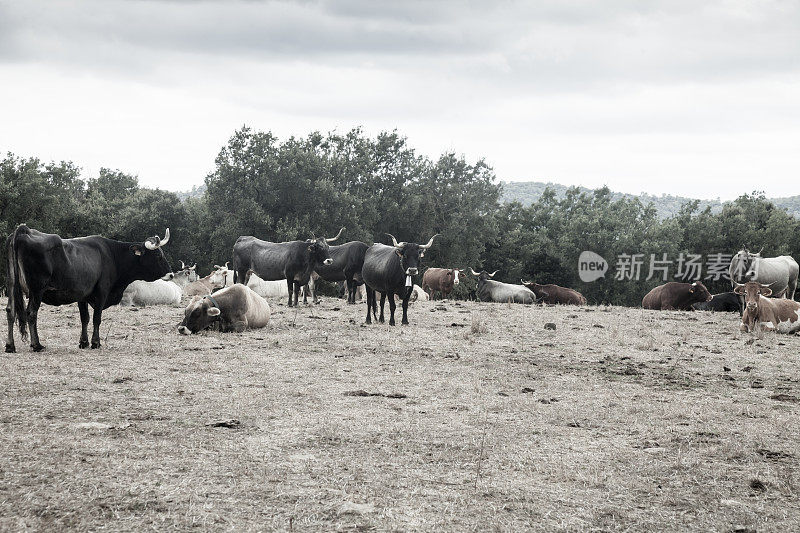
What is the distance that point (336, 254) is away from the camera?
21.5 m

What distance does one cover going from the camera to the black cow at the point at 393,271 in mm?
16047

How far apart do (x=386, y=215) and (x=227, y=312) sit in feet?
124

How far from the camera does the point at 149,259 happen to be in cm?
1277

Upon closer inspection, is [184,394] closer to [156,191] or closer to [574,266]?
[156,191]

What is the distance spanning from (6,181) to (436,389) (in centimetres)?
4058

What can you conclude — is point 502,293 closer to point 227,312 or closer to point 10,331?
point 227,312

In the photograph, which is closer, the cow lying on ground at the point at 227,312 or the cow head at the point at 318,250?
the cow lying on ground at the point at 227,312

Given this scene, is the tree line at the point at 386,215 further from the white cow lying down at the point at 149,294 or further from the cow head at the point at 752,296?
the cow head at the point at 752,296

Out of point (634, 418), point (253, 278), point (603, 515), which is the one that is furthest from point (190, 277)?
point (603, 515)

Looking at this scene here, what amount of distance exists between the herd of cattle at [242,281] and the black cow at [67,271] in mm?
15

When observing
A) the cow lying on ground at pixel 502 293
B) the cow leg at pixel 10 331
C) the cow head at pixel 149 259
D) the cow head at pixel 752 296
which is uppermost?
the cow head at pixel 149 259

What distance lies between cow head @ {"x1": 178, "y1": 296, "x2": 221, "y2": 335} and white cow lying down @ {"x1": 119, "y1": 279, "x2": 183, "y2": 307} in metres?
7.19

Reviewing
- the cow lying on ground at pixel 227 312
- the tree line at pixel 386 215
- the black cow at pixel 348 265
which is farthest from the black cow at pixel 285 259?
the tree line at pixel 386 215

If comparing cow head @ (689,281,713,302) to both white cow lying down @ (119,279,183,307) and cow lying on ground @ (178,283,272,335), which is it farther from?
white cow lying down @ (119,279,183,307)
